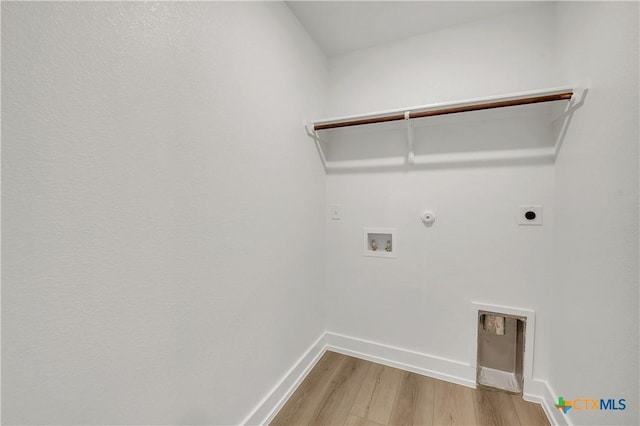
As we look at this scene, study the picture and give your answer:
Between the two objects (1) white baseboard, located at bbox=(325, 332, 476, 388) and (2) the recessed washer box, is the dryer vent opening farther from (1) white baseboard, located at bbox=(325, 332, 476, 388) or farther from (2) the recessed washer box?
(2) the recessed washer box

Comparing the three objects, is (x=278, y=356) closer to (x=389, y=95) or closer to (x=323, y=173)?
(x=323, y=173)

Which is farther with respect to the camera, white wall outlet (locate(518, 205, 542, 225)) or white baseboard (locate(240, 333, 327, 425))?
white wall outlet (locate(518, 205, 542, 225))

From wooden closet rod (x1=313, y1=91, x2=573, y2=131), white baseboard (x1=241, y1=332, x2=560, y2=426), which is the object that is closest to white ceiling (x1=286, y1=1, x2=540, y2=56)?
wooden closet rod (x1=313, y1=91, x2=573, y2=131)

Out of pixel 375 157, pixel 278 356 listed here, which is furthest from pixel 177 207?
pixel 375 157

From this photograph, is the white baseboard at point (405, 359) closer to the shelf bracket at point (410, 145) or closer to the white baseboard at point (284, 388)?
the white baseboard at point (284, 388)

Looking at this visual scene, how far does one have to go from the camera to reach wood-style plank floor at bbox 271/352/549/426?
1.36 metres

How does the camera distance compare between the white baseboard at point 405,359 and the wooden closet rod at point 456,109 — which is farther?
the white baseboard at point 405,359

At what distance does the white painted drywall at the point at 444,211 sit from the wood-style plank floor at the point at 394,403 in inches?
8.6

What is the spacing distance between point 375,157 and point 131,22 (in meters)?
1.49

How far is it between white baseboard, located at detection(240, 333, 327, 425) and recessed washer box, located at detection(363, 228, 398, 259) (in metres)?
0.80

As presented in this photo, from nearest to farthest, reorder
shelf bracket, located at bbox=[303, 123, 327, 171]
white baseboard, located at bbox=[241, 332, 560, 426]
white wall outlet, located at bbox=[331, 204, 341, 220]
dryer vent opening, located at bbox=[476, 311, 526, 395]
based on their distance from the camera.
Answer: white baseboard, located at bbox=[241, 332, 560, 426], dryer vent opening, located at bbox=[476, 311, 526, 395], shelf bracket, located at bbox=[303, 123, 327, 171], white wall outlet, located at bbox=[331, 204, 341, 220]

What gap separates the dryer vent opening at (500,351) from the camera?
1577 mm

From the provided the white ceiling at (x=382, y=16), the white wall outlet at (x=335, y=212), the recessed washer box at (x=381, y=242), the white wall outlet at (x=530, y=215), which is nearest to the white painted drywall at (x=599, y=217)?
the white wall outlet at (x=530, y=215)

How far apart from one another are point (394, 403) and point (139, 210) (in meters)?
1.68
